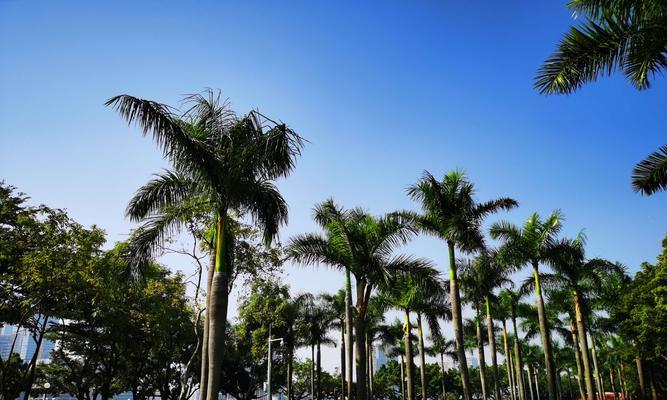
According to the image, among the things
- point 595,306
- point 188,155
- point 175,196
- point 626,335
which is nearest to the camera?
point 188,155

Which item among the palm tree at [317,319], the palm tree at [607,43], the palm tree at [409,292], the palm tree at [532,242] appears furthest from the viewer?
the palm tree at [317,319]

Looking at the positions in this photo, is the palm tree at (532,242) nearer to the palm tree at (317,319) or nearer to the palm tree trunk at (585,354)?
the palm tree trunk at (585,354)

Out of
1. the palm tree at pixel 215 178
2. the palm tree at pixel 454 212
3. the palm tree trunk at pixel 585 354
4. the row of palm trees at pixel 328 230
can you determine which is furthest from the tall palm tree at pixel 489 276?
the palm tree at pixel 215 178

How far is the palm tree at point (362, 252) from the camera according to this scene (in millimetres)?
19406

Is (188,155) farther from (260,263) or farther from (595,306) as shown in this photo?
(595,306)

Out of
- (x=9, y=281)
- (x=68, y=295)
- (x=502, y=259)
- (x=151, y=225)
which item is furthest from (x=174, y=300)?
(x=502, y=259)

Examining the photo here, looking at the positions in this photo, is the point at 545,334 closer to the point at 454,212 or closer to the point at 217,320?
the point at 454,212

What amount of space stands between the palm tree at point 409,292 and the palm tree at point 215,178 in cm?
787

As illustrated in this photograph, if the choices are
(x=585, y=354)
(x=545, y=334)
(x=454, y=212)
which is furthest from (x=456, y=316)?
(x=585, y=354)

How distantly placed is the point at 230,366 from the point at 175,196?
147 feet

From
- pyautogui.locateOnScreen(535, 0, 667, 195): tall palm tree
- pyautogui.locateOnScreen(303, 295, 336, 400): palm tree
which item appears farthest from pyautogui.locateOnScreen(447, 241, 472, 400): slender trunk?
pyautogui.locateOnScreen(303, 295, 336, 400): palm tree

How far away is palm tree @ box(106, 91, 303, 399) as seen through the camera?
11773 millimetres

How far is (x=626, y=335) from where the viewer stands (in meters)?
37.2

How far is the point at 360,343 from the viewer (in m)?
19.2
